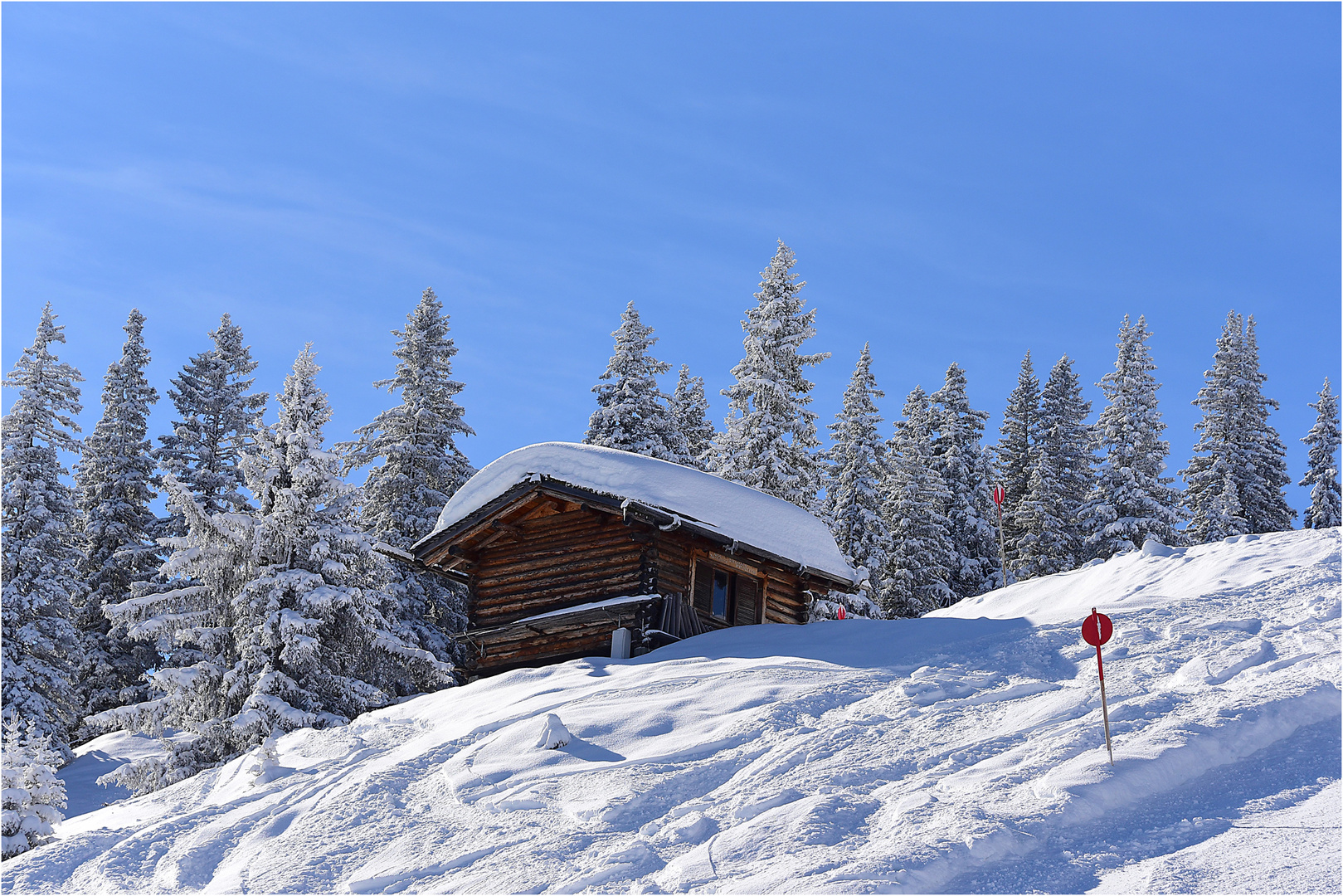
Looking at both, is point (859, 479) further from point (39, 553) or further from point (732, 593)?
point (39, 553)

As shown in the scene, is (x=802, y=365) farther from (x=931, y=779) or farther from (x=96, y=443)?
(x=931, y=779)

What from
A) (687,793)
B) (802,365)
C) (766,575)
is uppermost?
(802,365)

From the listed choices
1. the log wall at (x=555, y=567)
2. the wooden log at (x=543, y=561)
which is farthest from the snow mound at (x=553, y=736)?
the wooden log at (x=543, y=561)

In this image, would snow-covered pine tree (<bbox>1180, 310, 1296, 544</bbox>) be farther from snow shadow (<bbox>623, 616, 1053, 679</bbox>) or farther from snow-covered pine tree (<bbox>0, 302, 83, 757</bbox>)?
snow-covered pine tree (<bbox>0, 302, 83, 757</bbox>)

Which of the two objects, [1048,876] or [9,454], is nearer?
[1048,876]

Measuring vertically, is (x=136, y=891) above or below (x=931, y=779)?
below

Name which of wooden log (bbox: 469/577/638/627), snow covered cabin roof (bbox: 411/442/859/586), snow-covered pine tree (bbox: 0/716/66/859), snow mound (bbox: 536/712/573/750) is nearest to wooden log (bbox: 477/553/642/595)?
wooden log (bbox: 469/577/638/627)

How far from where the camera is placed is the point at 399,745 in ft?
48.3

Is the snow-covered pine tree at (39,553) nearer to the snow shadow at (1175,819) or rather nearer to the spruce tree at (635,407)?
the spruce tree at (635,407)

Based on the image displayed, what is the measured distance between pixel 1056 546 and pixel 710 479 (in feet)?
95.8

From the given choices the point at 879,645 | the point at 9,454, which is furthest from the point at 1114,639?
the point at 9,454

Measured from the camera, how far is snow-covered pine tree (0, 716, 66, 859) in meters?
13.2

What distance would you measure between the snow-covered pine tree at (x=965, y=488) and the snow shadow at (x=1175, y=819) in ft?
117

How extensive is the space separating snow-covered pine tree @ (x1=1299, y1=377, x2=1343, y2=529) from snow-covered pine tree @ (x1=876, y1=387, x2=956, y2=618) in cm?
1481
